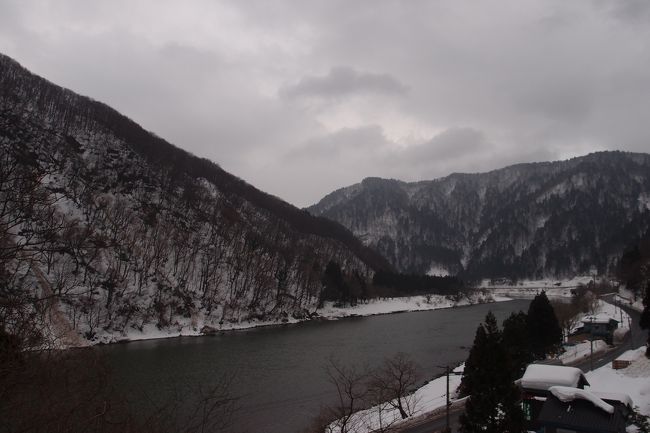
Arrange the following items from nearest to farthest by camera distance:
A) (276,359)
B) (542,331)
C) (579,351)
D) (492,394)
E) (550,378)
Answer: (492,394)
(550,378)
(542,331)
(276,359)
(579,351)

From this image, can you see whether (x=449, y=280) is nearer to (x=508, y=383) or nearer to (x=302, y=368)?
(x=302, y=368)

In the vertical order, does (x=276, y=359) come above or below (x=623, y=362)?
below

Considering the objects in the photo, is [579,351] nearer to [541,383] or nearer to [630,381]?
[630,381]

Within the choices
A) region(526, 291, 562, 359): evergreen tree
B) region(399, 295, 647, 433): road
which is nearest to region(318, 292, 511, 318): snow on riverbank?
region(399, 295, 647, 433): road

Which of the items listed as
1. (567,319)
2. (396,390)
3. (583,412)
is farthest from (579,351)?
(583,412)

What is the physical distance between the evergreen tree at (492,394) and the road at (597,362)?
6.33 metres

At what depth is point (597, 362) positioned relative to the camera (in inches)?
1620

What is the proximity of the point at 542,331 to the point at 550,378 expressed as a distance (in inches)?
741

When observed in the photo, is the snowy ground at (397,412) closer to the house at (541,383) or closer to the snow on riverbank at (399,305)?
the house at (541,383)

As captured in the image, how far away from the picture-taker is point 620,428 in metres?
18.3

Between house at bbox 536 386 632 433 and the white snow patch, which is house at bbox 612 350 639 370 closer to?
the white snow patch

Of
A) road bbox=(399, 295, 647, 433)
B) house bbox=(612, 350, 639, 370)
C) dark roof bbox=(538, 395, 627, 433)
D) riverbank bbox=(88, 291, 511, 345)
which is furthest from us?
riverbank bbox=(88, 291, 511, 345)

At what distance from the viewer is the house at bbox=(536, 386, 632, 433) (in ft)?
60.9

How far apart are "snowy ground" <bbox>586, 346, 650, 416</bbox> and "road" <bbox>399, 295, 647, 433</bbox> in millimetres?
5070
